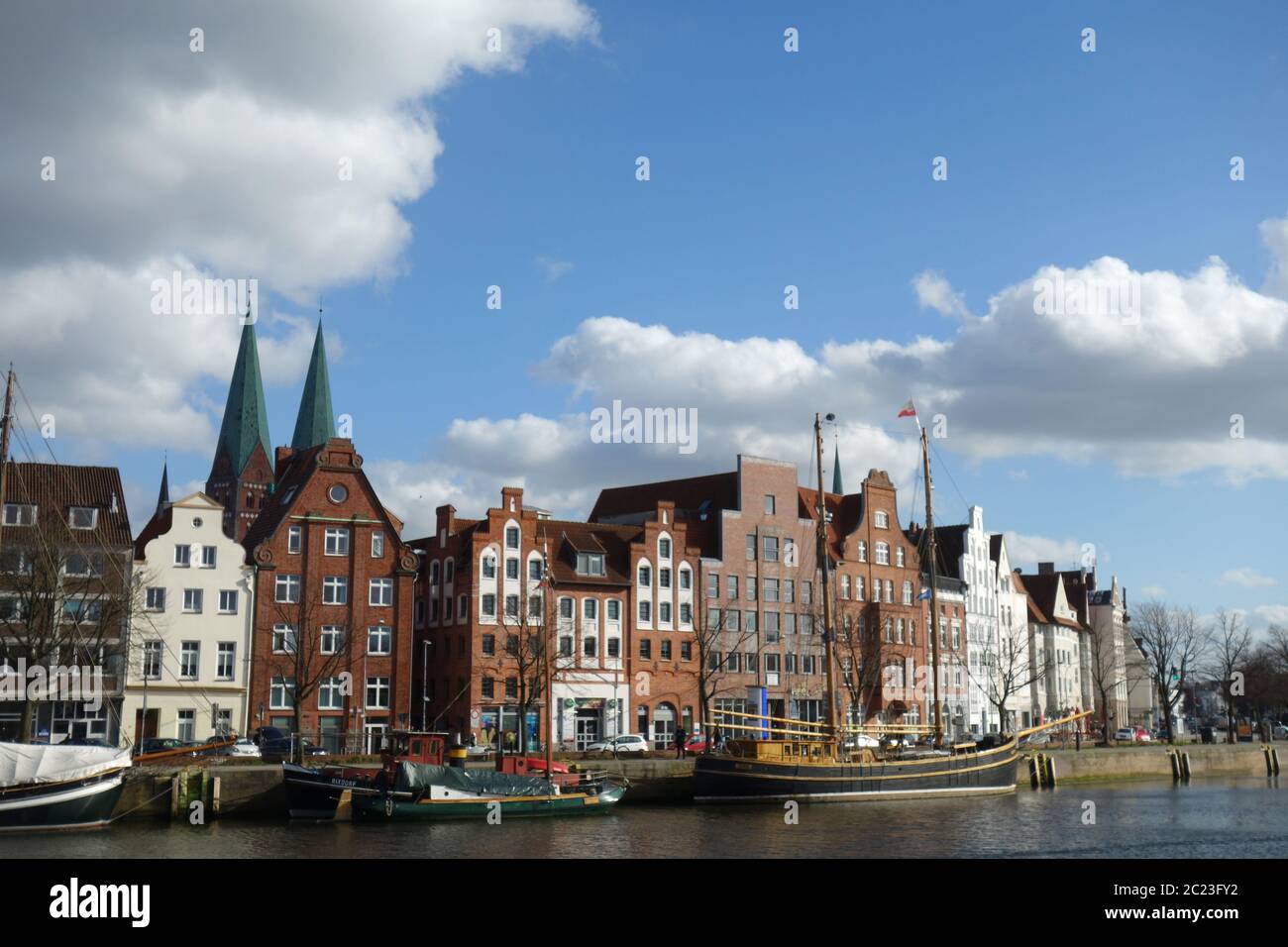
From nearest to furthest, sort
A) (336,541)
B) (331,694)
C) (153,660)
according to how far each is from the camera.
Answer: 1. (153,660)
2. (331,694)
3. (336,541)

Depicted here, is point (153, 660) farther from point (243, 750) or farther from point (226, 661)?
point (243, 750)

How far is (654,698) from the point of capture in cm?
8919

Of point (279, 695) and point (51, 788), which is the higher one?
point (279, 695)

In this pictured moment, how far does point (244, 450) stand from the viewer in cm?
18700

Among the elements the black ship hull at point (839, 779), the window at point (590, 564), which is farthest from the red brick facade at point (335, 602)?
the black ship hull at point (839, 779)

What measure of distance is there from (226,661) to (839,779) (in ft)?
116

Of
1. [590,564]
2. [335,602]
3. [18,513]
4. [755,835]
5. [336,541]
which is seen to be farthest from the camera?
[590,564]

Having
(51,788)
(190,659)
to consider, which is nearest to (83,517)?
(190,659)

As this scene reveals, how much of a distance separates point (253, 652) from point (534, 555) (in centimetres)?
1897

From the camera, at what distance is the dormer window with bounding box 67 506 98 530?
7206cm

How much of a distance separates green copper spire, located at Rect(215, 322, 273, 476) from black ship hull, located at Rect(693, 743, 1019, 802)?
139028 millimetres

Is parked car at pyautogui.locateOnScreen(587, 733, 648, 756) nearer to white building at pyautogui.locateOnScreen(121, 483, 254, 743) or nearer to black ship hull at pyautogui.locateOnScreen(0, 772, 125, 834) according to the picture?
white building at pyautogui.locateOnScreen(121, 483, 254, 743)
